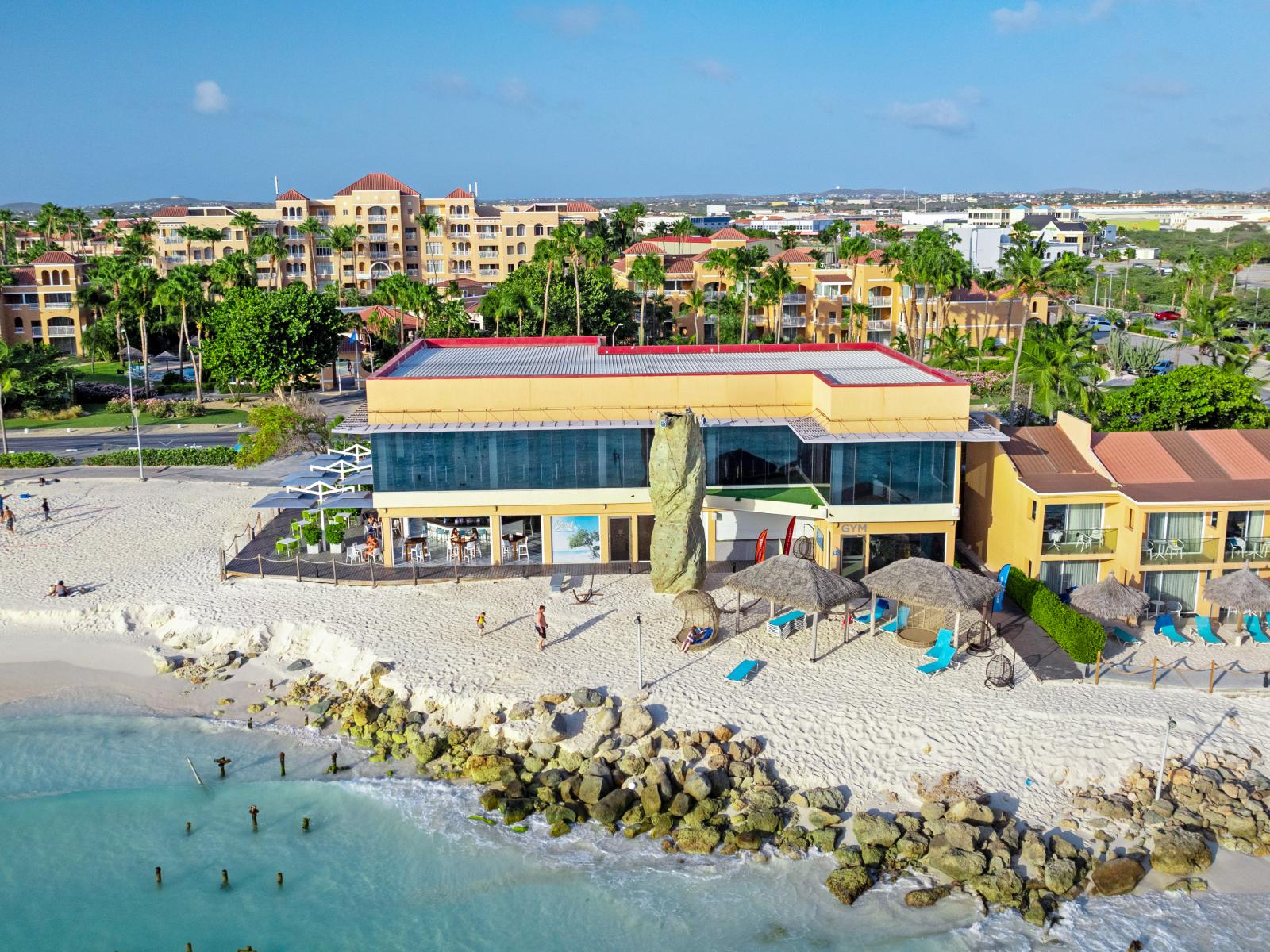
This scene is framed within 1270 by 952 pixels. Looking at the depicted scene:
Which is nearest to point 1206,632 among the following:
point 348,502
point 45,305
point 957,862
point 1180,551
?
point 1180,551

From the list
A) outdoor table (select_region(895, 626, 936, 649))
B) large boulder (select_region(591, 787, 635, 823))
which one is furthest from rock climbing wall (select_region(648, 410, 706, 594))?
large boulder (select_region(591, 787, 635, 823))

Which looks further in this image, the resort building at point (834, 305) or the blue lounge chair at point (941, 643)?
the resort building at point (834, 305)

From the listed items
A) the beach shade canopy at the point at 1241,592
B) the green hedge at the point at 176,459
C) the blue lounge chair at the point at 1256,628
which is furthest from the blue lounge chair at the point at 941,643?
the green hedge at the point at 176,459

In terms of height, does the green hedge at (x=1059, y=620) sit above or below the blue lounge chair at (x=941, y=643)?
above

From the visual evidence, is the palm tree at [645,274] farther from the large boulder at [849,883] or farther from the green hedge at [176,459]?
the large boulder at [849,883]

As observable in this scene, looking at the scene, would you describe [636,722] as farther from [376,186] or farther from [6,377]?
[376,186]

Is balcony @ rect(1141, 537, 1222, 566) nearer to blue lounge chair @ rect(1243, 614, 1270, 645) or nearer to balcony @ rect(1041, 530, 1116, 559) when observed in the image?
balcony @ rect(1041, 530, 1116, 559)
